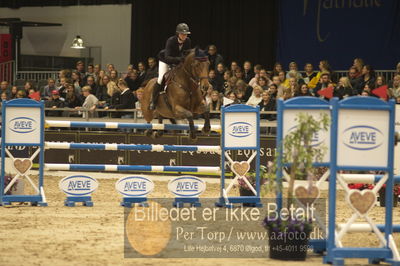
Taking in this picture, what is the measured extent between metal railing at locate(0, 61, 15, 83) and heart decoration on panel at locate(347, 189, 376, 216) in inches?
624

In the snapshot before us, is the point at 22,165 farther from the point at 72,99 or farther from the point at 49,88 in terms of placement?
the point at 49,88

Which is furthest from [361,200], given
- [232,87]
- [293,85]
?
[232,87]

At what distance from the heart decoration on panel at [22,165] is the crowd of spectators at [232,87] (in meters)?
3.31

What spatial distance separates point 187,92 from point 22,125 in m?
2.21

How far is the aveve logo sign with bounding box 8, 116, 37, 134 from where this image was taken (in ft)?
29.3

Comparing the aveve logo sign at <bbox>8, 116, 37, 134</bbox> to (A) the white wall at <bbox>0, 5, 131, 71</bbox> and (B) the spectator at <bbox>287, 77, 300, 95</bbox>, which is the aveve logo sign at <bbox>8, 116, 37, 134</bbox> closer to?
(B) the spectator at <bbox>287, 77, 300, 95</bbox>

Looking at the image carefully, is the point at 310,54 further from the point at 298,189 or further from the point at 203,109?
the point at 298,189

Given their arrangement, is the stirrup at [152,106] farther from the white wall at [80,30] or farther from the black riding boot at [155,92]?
the white wall at [80,30]

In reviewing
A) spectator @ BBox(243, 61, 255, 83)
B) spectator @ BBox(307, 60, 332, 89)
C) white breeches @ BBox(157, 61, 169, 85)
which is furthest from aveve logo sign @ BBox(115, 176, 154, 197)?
spectator @ BBox(243, 61, 255, 83)

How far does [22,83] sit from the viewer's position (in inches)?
733

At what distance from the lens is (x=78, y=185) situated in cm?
925

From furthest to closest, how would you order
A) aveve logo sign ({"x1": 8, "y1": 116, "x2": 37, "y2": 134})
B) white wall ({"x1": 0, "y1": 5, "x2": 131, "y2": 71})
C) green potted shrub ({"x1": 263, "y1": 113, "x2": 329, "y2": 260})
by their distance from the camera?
white wall ({"x1": 0, "y1": 5, "x2": 131, "y2": 71}) → aveve logo sign ({"x1": 8, "y1": 116, "x2": 37, "y2": 134}) → green potted shrub ({"x1": 263, "y1": 113, "x2": 329, "y2": 260})

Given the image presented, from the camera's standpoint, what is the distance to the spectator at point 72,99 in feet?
52.3

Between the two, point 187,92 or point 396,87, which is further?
point 396,87
